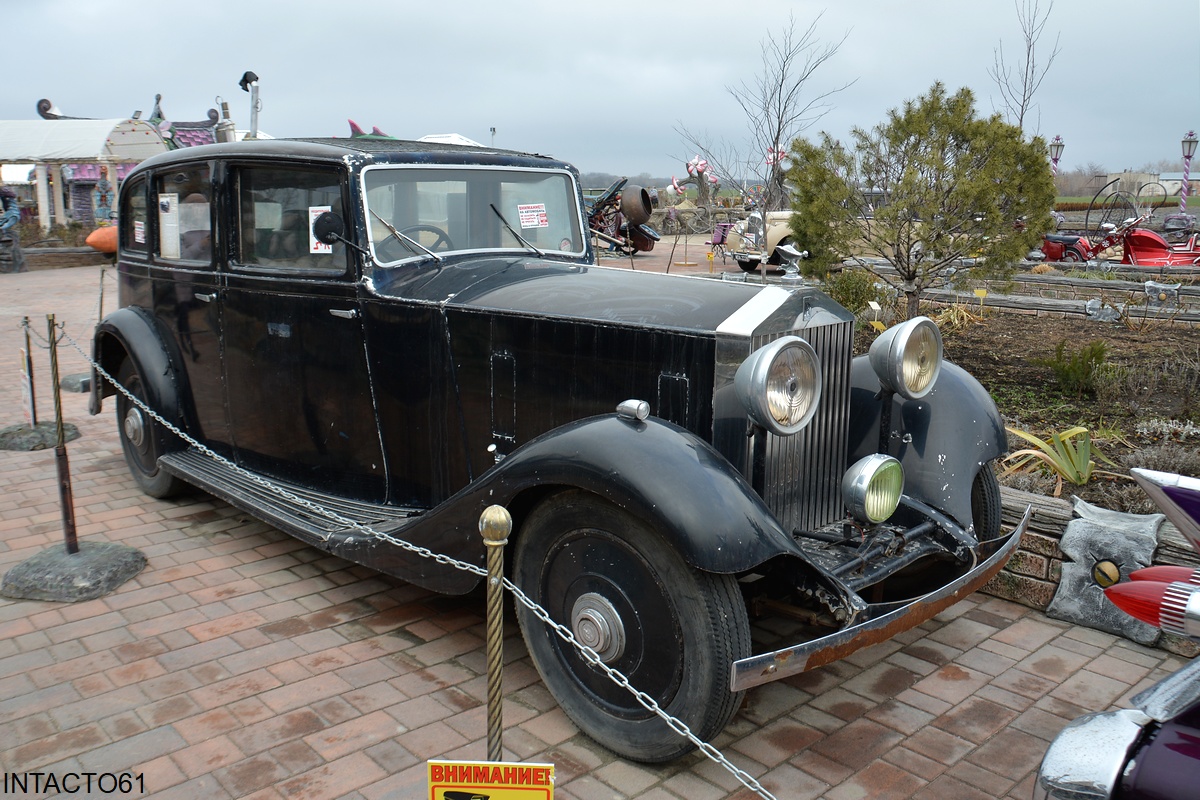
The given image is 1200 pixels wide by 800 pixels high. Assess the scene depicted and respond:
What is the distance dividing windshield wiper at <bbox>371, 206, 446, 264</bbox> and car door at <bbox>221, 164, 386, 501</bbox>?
0.18 meters

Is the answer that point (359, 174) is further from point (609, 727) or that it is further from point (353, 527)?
point (609, 727)

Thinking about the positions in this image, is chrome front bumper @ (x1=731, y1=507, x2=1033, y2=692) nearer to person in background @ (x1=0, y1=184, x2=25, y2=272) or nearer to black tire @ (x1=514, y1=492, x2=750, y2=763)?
black tire @ (x1=514, y1=492, x2=750, y2=763)

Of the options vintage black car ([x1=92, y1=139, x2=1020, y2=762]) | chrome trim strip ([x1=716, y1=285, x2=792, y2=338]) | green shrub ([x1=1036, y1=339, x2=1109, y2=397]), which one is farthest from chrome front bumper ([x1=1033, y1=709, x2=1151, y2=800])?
green shrub ([x1=1036, y1=339, x2=1109, y2=397])

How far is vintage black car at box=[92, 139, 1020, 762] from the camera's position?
2518mm

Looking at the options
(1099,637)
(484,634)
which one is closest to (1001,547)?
(1099,637)

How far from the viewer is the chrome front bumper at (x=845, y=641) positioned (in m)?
2.29

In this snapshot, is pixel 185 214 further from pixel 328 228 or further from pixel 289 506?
pixel 289 506

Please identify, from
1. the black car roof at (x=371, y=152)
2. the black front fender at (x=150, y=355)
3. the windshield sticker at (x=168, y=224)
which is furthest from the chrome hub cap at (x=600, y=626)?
the windshield sticker at (x=168, y=224)

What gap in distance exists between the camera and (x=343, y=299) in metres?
3.57

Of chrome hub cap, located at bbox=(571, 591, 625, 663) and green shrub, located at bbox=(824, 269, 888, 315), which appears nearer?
chrome hub cap, located at bbox=(571, 591, 625, 663)

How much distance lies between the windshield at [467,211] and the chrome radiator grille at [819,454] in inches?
59.0

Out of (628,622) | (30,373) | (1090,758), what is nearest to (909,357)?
(628,622)

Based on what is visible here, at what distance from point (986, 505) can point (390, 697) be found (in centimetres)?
242

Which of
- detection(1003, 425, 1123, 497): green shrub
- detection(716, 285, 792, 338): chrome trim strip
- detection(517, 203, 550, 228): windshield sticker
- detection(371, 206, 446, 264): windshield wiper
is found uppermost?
detection(517, 203, 550, 228): windshield sticker
